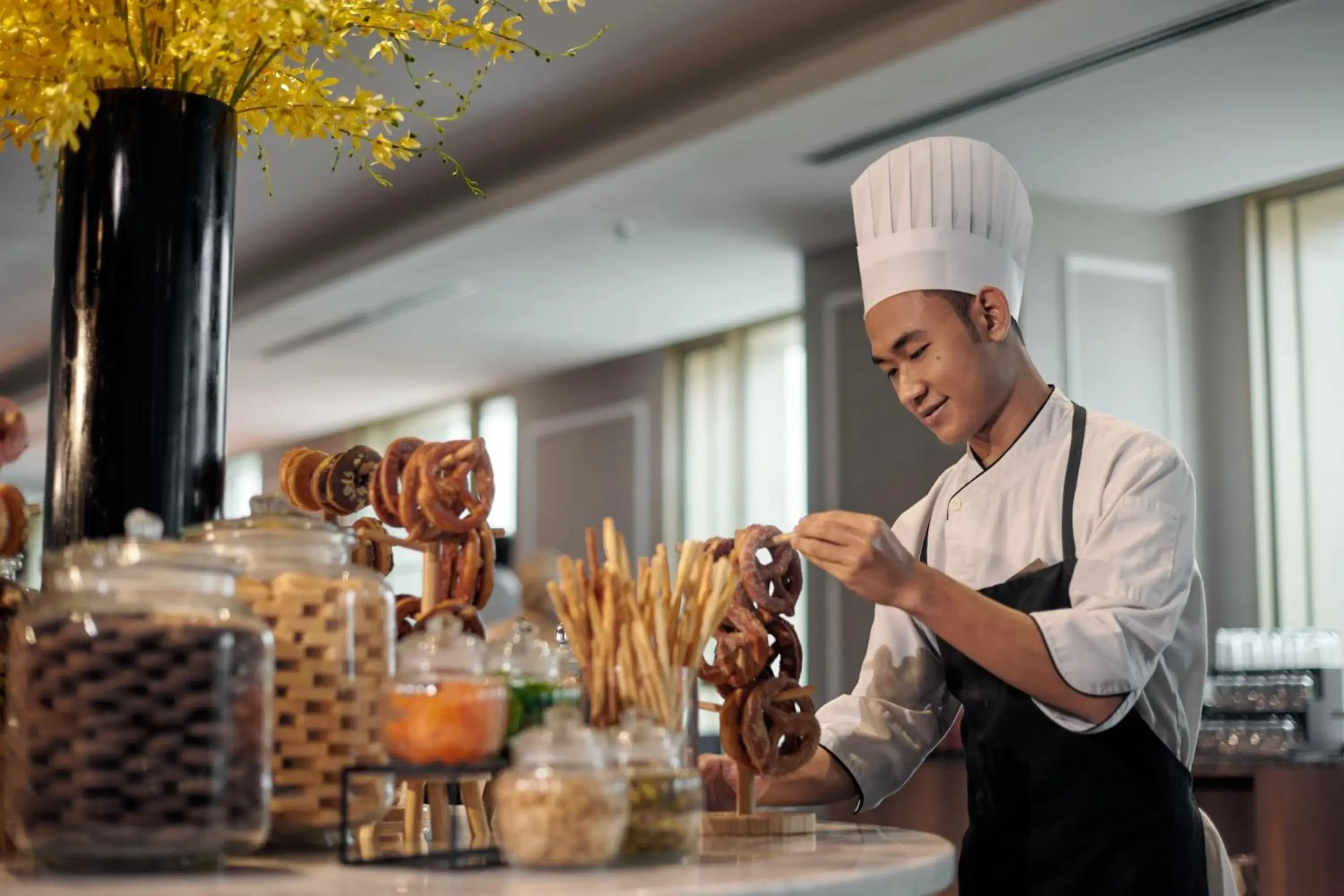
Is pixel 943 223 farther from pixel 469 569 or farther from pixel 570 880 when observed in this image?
pixel 570 880

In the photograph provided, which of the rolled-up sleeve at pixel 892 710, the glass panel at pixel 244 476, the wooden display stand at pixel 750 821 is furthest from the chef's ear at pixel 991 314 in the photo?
the glass panel at pixel 244 476

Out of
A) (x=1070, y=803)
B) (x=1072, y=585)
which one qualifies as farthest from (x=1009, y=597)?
(x=1070, y=803)

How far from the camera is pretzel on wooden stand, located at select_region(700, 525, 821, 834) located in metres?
1.37

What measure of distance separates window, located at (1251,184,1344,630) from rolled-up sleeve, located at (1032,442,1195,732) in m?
4.40

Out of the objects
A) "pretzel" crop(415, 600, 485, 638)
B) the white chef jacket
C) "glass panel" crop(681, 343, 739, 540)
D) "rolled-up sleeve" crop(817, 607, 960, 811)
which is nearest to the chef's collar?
the white chef jacket

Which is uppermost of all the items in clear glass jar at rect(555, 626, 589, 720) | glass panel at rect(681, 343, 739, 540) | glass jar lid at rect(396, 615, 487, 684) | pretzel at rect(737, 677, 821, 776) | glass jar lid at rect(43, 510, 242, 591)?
glass panel at rect(681, 343, 739, 540)

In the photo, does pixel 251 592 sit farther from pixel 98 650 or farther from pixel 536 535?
pixel 536 535

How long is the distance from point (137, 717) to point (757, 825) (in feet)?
1.96

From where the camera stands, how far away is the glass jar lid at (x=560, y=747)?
1.02 m

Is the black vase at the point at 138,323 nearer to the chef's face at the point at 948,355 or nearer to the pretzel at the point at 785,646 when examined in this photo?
the pretzel at the point at 785,646

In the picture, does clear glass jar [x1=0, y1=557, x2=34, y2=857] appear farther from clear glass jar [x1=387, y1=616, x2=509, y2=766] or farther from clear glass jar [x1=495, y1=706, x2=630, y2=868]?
clear glass jar [x1=495, y1=706, x2=630, y2=868]

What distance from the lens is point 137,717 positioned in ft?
3.16

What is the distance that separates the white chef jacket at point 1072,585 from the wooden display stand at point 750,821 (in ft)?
0.96

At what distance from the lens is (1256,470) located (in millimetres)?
5871
